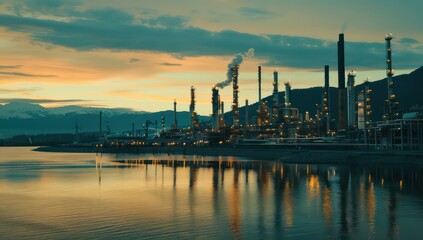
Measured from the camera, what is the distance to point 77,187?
5462 centimetres

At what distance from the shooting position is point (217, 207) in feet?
126

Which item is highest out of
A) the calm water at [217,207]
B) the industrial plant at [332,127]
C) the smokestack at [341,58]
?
the smokestack at [341,58]

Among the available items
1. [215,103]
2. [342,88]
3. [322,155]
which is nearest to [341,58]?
[342,88]

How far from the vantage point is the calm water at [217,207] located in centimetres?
2847

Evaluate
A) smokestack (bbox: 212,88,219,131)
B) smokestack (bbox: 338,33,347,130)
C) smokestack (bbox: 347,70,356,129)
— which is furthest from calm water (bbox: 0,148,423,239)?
smokestack (bbox: 212,88,219,131)

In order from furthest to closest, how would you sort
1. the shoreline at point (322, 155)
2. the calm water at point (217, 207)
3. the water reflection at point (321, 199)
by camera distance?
the shoreline at point (322, 155) → the water reflection at point (321, 199) → the calm water at point (217, 207)

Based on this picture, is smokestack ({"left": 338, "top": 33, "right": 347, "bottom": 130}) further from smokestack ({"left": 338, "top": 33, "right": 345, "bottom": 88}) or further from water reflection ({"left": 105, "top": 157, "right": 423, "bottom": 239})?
water reflection ({"left": 105, "top": 157, "right": 423, "bottom": 239})

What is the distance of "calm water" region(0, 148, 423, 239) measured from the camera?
93.4 ft

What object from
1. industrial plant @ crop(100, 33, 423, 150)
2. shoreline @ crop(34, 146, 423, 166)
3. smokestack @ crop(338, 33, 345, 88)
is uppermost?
smokestack @ crop(338, 33, 345, 88)

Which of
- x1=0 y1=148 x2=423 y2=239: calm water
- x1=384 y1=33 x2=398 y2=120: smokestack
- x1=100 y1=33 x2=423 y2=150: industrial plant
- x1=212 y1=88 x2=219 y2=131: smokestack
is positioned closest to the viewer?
x1=0 y1=148 x2=423 y2=239: calm water

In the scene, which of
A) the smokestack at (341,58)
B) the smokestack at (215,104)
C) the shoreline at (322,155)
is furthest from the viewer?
the smokestack at (215,104)

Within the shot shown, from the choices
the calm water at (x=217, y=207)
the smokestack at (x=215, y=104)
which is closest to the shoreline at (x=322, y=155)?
the smokestack at (x=215, y=104)

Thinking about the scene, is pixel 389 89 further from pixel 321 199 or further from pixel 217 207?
pixel 217 207

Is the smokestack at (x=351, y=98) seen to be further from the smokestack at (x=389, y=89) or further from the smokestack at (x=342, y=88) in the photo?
the smokestack at (x=389, y=89)
